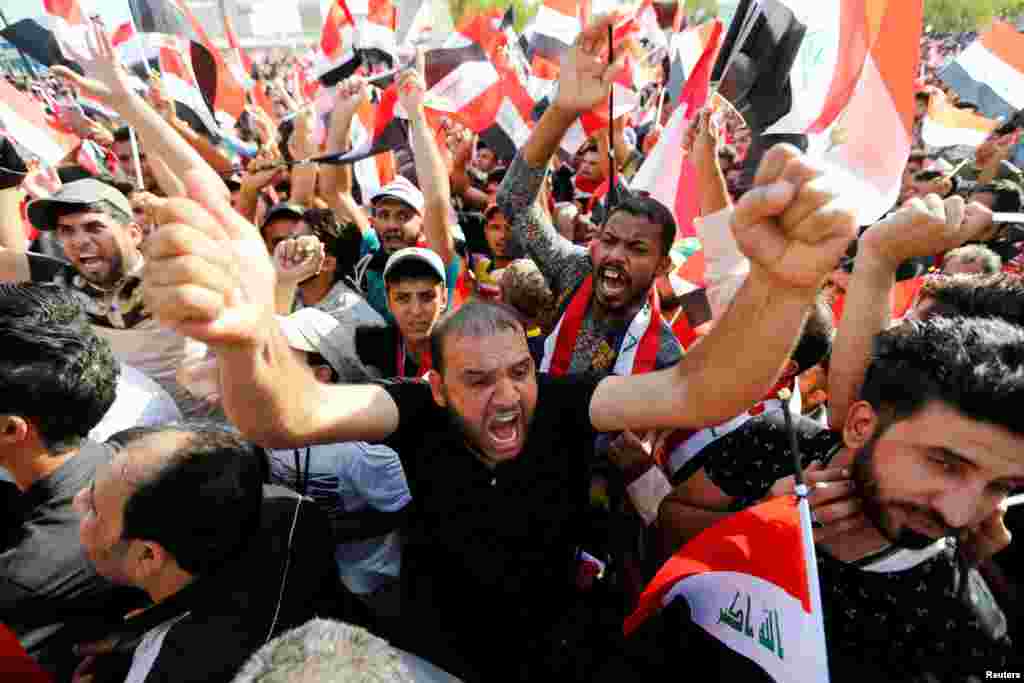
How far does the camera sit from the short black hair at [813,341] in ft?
7.27

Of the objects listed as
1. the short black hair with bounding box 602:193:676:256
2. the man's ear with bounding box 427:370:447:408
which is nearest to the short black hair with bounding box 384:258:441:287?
the short black hair with bounding box 602:193:676:256

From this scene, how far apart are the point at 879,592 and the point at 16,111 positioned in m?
4.83

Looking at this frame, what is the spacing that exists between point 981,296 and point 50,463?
2.64 meters

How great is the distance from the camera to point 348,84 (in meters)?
4.47

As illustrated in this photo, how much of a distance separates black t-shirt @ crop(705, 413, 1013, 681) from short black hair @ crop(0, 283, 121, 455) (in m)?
1.98

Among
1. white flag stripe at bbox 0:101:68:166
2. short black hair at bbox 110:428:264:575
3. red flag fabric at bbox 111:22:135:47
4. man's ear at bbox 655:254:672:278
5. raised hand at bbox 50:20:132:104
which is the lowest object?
short black hair at bbox 110:428:264:575

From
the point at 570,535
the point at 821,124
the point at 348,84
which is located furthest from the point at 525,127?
the point at 570,535

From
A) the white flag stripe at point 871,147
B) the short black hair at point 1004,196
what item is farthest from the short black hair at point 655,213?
the short black hair at point 1004,196

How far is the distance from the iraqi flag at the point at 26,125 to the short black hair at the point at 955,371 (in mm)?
4511

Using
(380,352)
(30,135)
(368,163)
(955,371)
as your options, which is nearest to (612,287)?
(380,352)

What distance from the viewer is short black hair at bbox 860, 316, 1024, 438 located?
4.08 ft

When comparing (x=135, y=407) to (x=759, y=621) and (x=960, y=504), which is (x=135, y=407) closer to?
(x=759, y=621)

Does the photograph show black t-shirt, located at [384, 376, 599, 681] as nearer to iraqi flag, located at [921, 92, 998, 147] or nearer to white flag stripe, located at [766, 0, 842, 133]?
white flag stripe, located at [766, 0, 842, 133]

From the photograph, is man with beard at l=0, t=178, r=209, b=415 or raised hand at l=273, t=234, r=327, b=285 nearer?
man with beard at l=0, t=178, r=209, b=415
